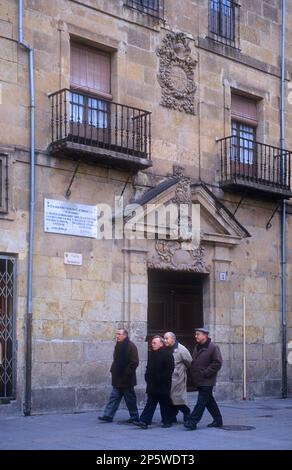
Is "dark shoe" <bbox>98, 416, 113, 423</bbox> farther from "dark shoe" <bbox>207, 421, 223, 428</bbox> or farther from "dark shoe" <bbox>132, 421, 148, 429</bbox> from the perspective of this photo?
"dark shoe" <bbox>207, 421, 223, 428</bbox>

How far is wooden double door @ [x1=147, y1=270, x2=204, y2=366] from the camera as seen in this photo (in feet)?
53.9

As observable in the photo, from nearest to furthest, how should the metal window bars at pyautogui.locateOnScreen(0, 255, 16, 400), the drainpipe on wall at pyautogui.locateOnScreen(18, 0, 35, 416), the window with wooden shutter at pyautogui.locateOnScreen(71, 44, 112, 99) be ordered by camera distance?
Result: the metal window bars at pyautogui.locateOnScreen(0, 255, 16, 400)
the drainpipe on wall at pyautogui.locateOnScreen(18, 0, 35, 416)
the window with wooden shutter at pyautogui.locateOnScreen(71, 44, 112, 99)

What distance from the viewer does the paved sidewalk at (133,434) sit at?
418 inches

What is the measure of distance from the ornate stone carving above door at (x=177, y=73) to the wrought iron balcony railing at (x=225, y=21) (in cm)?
107

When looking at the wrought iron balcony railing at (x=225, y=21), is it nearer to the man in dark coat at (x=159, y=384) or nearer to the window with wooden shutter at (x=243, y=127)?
the window with wooden shutter at (x=243, y=127)

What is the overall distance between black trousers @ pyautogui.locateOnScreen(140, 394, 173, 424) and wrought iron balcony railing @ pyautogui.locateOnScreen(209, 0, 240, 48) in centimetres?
864

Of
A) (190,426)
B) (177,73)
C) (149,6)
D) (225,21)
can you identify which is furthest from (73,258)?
(225,21)

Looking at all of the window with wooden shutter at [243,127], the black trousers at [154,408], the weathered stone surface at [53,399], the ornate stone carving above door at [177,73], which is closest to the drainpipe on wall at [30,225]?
the weathered stone surface at [53,399]

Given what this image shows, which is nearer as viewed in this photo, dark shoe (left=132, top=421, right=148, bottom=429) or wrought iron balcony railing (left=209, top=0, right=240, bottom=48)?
dark shoe (left=132, top=421, right=148, bottom=429)

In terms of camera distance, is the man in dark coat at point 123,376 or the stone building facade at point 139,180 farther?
the stone building facade at point 139,180

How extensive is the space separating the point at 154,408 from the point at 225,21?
9492 mm

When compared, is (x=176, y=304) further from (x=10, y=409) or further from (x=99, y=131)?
(x=10, y=409)

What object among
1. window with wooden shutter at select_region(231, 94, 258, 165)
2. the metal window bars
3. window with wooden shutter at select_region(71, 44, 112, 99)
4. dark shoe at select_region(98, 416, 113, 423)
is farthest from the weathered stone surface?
window with wooden shutter at select_region(231, 94, 258, 165)
